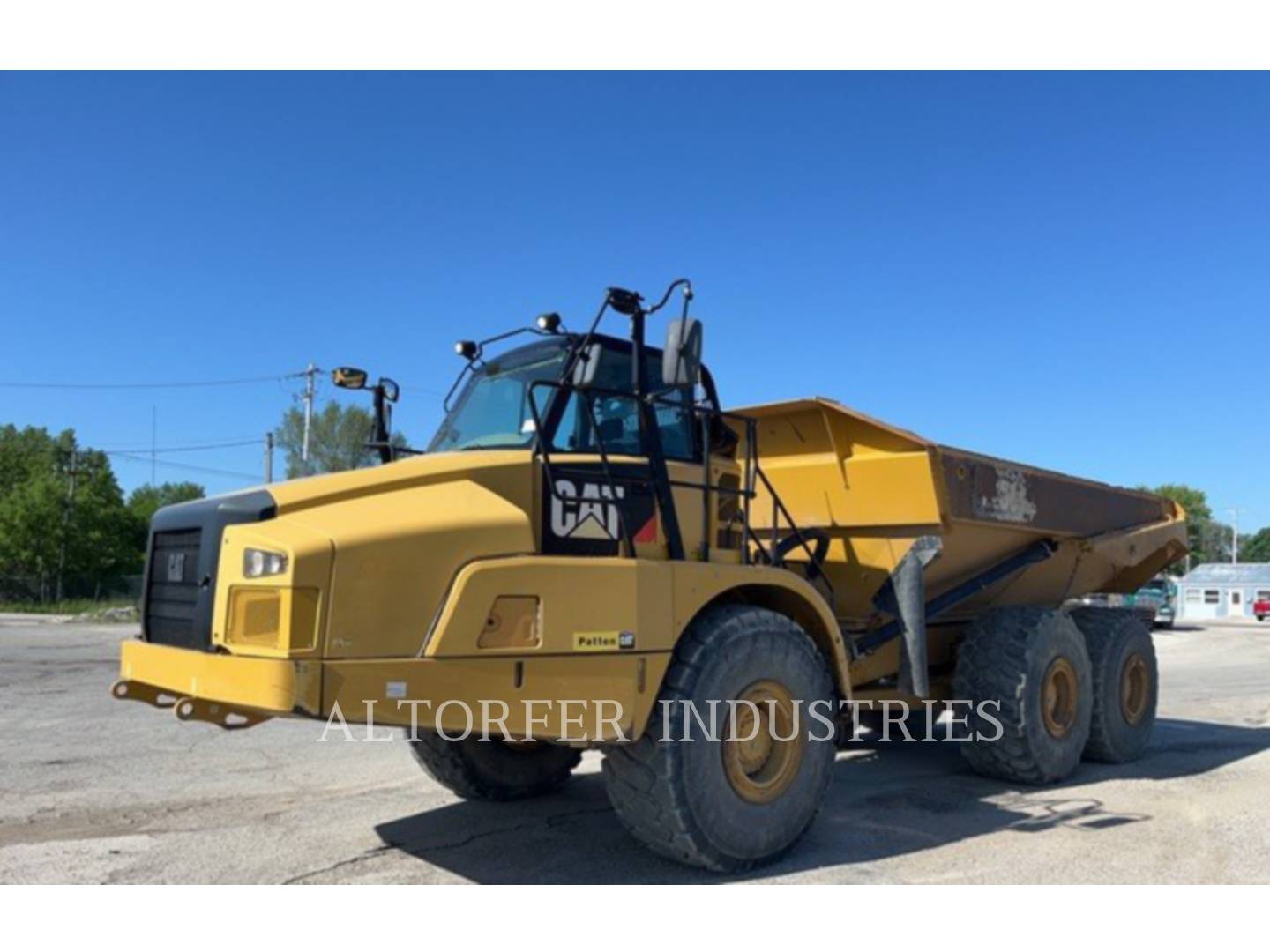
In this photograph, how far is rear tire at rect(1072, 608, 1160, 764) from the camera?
8.00m

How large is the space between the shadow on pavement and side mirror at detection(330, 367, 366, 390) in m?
2.52

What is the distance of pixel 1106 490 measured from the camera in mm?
8922

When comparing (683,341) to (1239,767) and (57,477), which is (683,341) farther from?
(57,477)

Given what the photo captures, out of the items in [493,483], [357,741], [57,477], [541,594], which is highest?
[57,477]

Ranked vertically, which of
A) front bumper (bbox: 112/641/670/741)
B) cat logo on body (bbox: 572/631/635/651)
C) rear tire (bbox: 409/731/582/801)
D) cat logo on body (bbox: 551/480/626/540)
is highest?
cat logo on body (bbox: 551/480/626/540)

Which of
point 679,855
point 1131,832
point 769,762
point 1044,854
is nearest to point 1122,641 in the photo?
point 1131,832

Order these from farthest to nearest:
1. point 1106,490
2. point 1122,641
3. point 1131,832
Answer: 1. point 1106,490
2. point 1122,641
3. point 1131,832

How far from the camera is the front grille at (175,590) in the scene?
4.50 meters

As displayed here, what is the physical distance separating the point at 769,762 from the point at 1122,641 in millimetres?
4599

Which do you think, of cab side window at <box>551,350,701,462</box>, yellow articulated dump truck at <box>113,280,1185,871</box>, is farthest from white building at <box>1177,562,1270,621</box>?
cab side window at <box>551,350,701,462</box>

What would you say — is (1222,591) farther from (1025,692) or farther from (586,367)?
(586,367)

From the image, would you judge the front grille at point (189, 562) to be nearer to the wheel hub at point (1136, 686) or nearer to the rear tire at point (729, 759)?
the rear tire at point (729, 759)

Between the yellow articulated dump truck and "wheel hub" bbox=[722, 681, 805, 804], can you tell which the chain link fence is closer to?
the yellow articulated dump truck

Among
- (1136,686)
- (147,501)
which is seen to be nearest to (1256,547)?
(147,501)
